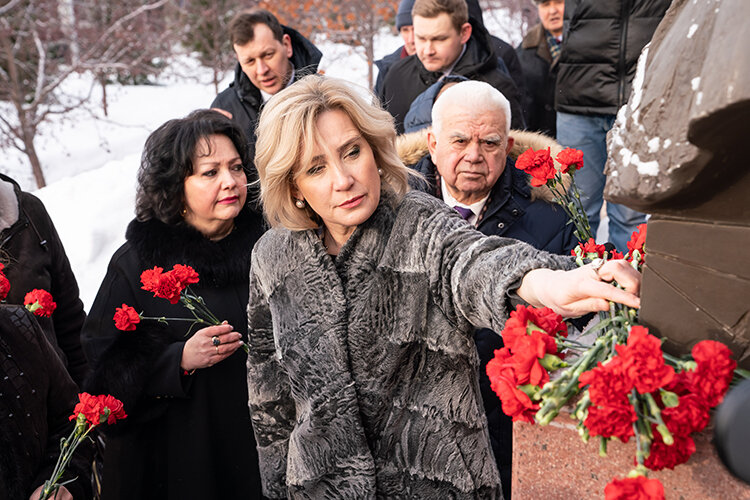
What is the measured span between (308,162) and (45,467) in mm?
1380

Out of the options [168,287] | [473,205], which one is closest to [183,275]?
[168,287]

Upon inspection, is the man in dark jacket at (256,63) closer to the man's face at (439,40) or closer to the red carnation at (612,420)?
the man's face at (439,40)

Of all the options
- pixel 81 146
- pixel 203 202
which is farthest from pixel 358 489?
pixel 81 146

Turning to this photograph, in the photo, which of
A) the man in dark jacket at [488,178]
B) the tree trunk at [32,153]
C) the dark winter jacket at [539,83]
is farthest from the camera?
the tree trunk at [32,153]

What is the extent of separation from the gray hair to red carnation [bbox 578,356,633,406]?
6.52ft

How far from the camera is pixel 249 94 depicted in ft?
15.4

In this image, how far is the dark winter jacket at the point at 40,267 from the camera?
3.05m

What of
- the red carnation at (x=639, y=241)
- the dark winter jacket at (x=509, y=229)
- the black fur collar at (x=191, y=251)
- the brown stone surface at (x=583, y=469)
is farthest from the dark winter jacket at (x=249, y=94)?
the brown stone surface at (x=583, y=469)

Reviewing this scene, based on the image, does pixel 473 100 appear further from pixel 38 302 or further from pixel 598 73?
pixel 38 302

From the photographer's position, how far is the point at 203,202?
113 inches

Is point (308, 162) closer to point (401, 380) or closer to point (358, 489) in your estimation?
point (401, 380)

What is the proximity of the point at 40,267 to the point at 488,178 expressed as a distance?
6.44ft

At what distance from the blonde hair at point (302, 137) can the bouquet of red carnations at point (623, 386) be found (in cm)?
90

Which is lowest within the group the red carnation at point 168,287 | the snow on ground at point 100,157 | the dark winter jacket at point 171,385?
the snow on ground at point 100,157
